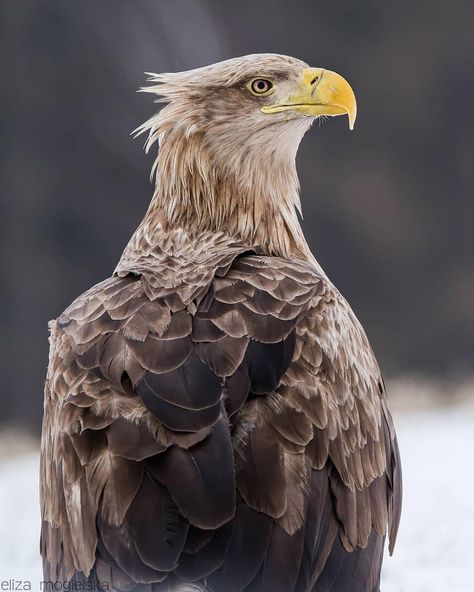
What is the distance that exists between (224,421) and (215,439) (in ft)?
0.23

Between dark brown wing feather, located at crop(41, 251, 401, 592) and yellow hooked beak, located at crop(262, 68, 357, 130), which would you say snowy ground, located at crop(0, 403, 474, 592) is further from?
yellow hooked beak, located at crop(262, 68, 357, 130)

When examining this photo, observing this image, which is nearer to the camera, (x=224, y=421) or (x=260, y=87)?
(x=224, y=421)

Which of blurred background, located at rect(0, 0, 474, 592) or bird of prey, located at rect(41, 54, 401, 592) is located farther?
blurred background, located at rect(0, 0, 474, 592)

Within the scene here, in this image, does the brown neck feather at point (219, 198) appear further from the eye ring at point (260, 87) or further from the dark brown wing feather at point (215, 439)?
the dark brown wing feather at point (215, 439)

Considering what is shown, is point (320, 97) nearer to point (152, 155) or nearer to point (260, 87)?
point (260, 87)

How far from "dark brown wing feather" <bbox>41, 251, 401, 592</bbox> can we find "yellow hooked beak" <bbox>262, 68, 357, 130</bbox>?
27.0 inches

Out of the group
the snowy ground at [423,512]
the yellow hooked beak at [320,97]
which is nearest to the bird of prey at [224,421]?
the yellow hooked beak at [320,97]

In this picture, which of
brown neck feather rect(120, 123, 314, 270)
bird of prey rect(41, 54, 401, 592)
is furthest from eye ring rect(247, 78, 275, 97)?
brown neck feather rect(120, 123, 314, 270)

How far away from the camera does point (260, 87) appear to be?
407 centimetres

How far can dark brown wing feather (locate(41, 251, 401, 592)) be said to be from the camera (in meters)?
2.95

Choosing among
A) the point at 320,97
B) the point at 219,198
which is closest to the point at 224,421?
the point at 219,198

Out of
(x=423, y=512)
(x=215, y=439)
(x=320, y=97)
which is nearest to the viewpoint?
(x=215, y=439)

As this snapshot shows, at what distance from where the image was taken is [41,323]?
9.84 metres

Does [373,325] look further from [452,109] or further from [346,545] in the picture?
[346,545]
